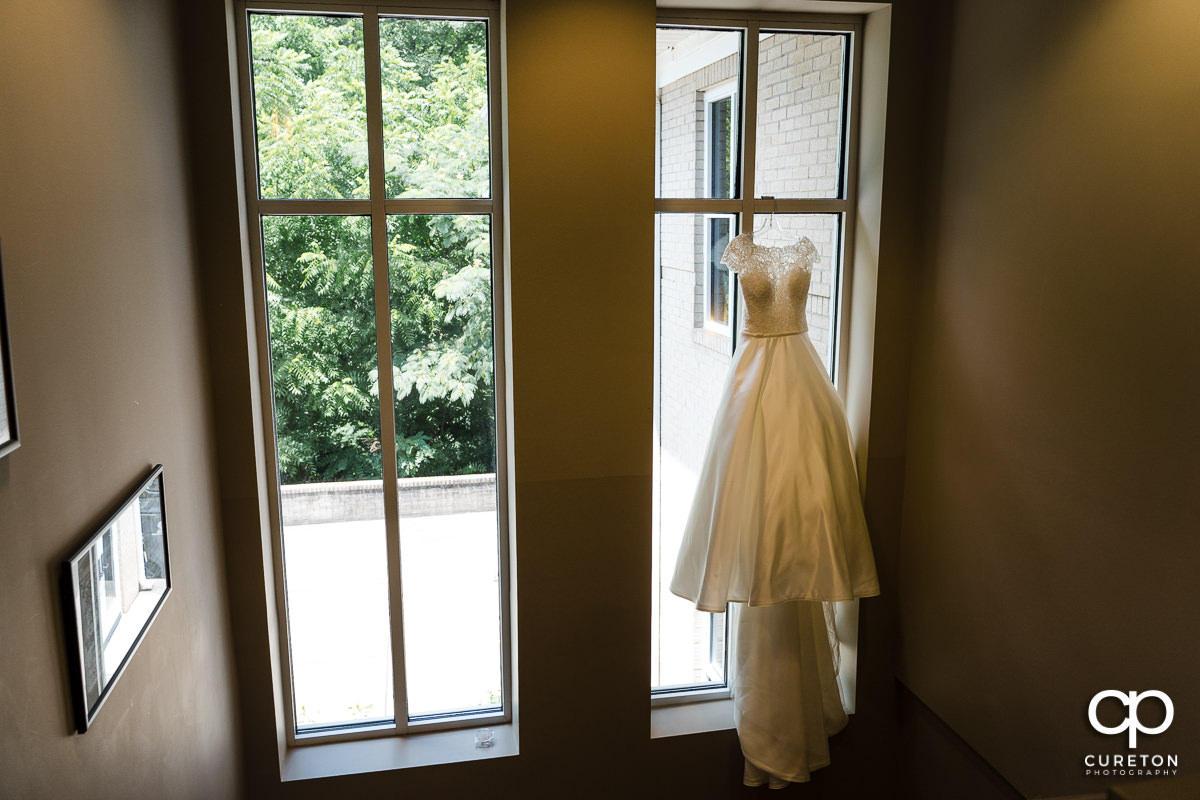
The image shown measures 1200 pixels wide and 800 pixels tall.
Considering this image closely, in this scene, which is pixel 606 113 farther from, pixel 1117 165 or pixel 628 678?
pixel 628 678

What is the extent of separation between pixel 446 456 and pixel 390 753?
1.22m

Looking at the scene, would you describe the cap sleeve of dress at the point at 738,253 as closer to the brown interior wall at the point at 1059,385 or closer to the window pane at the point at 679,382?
the window pane at the point at 679,382

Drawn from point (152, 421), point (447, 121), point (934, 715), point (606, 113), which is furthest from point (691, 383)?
point (152, 421)

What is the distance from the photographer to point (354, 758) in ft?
11.3

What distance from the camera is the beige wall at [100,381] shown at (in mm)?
1664

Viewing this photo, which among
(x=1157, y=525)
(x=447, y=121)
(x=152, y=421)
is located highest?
(x=447, y=121)

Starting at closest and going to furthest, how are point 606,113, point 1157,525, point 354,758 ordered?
1. point 1157,525
2. point 606,113
3. point 354,758

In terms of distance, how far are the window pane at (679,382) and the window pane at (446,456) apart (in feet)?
2.23

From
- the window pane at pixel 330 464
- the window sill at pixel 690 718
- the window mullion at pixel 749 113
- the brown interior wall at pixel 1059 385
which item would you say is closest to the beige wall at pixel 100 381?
the window pane at pixel 330 464

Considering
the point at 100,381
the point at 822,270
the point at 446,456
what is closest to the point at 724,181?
the point at 822,270

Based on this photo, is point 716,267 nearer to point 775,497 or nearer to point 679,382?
point 679,382

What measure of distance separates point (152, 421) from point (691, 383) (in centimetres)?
198

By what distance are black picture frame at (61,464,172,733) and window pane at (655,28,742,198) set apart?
214 cm

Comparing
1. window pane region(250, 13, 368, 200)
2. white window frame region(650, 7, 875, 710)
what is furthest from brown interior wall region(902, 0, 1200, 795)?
window pane region(250, 13, 368, 200)
